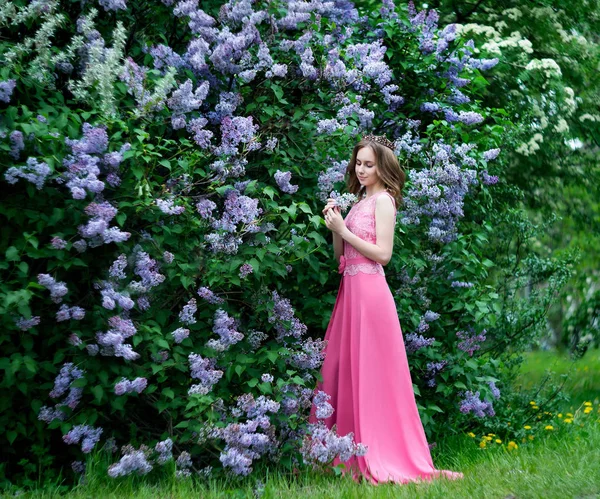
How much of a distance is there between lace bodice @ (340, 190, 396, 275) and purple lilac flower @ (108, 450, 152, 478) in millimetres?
1612

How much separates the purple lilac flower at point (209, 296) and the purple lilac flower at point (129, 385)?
0.55m

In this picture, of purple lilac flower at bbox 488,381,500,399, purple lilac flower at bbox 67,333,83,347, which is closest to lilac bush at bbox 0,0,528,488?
purple lilac flower at bbox 67,333,83,347

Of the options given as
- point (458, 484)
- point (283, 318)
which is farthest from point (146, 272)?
point (458, 484)

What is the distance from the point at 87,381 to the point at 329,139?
206cm

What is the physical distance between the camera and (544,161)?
305 inches

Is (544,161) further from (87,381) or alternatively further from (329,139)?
(87,381)

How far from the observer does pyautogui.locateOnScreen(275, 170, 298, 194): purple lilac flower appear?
14.1 feet

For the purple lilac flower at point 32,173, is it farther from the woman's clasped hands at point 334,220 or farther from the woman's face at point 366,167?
the woman's face at point 366,167

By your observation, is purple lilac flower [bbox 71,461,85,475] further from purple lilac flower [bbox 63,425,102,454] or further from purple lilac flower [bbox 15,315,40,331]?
purple lilac flower [bbox 15,315,40,331]

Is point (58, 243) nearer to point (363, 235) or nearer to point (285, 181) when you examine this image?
point (285, 181)

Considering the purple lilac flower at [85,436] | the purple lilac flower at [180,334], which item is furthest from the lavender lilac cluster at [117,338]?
the purple lilac flower at [85,436]

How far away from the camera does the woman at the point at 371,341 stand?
4391 mm

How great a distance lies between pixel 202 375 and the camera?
397 cm

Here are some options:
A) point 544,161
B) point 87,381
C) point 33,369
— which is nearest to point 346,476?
point 87,381
